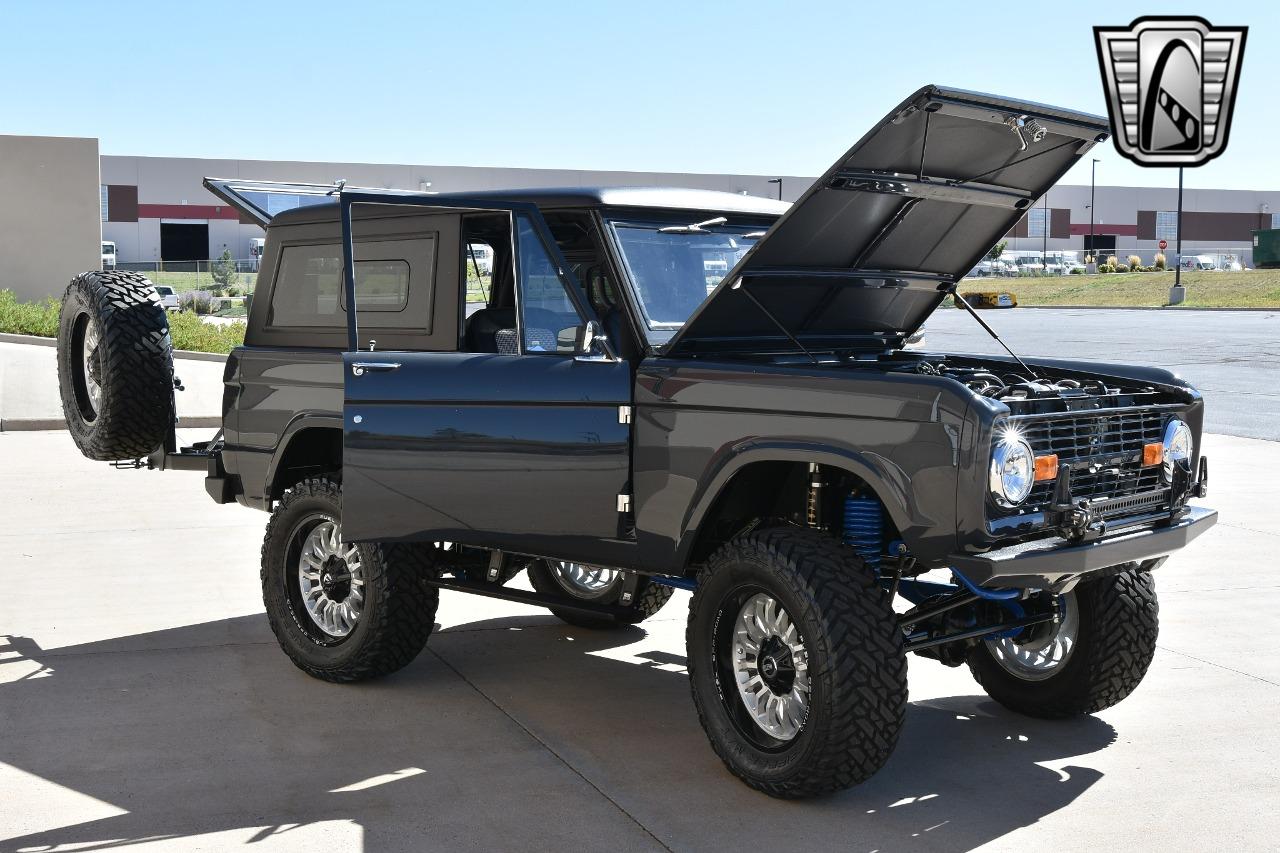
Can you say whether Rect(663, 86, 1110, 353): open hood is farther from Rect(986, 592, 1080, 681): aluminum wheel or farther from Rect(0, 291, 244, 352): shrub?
Rect(0, 291, 244, 352): shrub

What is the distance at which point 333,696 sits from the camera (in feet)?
20.8

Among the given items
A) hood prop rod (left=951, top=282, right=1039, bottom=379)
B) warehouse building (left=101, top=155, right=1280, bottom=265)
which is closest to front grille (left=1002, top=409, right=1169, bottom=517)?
hood prop rod (left=951, top=282, right=1039, bottom=379)

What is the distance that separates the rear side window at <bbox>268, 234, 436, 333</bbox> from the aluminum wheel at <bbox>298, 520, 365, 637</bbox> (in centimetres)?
97

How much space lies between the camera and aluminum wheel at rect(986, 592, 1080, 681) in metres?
5.93

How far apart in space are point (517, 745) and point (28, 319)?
19104 millimetres

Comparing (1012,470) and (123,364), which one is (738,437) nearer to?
(1012,470)

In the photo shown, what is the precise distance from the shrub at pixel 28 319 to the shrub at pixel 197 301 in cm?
1241

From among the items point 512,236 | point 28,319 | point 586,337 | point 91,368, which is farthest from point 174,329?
point 586,337

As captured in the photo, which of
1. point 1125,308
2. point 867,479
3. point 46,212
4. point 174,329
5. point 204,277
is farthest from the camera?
point 1125,308

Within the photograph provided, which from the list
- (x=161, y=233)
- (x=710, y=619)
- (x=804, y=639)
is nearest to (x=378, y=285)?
(x=710, y=619)

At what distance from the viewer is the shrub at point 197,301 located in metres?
37.1

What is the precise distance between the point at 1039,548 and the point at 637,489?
1516 mm

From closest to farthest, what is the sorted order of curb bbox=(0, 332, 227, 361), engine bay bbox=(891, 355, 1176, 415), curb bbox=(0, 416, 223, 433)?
1. engine bay bbox=(891, 355, 1176, 415)
2. curb bbox=(0, 416, 223, 433)
3. curb bbox=(0, 332, 227, 361)

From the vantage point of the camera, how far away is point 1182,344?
97.6 ft
